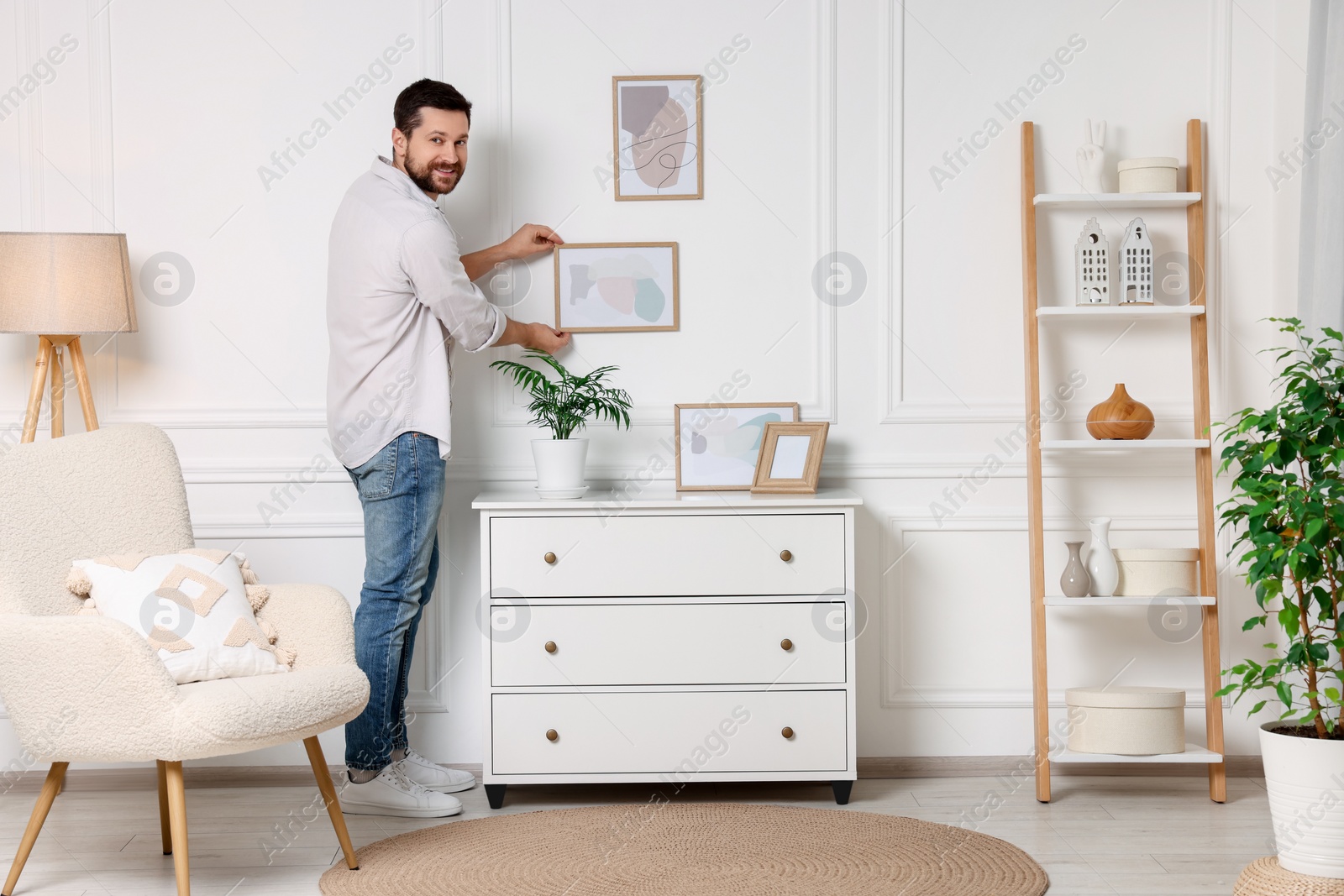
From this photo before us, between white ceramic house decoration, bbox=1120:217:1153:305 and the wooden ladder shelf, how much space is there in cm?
6

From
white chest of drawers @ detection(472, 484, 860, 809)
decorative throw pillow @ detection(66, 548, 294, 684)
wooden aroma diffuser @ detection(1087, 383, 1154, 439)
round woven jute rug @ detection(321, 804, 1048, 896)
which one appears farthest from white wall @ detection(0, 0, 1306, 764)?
decorative throw pillow @ detection(66, 548, 294, 684)

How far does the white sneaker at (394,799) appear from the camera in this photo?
265cm

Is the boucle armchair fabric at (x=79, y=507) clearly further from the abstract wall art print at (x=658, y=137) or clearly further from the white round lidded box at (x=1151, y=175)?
the white round lidded box at (x=1151, y=175)

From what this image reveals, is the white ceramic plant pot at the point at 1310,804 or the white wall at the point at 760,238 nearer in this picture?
the white ceramic plant pot at the point at 1310,804

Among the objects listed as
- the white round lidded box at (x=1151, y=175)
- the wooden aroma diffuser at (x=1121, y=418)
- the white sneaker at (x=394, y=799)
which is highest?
the white round lidded box at (x=1151, y=175)

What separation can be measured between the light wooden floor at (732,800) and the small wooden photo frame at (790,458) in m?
0.80

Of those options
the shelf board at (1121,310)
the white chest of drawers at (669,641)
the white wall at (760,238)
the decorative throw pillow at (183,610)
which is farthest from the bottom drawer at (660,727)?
the shelf board at (1121,310)

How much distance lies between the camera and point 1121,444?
2775 millimetres

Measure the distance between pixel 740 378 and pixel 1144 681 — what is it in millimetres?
1402

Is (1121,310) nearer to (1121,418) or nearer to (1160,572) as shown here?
(1121,418)

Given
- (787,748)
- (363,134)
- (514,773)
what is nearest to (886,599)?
(787,748)

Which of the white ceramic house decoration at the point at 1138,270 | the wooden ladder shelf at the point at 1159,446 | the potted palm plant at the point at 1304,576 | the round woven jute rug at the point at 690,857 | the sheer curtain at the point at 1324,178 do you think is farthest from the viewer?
the white ceramic house decoration at the point at 1138,270

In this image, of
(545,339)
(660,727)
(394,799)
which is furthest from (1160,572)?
(394,799)

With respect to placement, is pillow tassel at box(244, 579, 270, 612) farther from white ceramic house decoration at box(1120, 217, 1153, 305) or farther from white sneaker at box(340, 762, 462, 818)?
white ceramic house decoration at box(1120, 217, 1153, 305)
